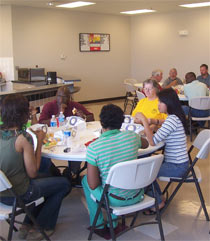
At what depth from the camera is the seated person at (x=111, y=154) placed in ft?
7.57

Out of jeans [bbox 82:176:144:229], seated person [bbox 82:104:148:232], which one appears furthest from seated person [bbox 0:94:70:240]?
seated person [bbox 82:104:148:232]

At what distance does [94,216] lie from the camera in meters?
2.64

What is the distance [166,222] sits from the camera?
2.94 m

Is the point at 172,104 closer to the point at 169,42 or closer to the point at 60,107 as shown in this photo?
the point at 60,107

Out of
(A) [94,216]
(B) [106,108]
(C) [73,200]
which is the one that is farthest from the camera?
(C) [73,200]

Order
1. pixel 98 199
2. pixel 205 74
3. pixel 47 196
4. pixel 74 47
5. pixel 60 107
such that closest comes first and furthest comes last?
1. pixel 98 199
2. pixel 47 196
3. pixel 60 107
4. pixel 205 74
5. pixel 74 47

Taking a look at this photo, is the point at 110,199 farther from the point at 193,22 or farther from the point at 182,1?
the point at 193,22

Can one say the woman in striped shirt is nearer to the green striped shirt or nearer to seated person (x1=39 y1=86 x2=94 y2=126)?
the green striped shirt

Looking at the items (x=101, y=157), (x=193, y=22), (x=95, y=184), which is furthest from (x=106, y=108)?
(x=193, y=22)

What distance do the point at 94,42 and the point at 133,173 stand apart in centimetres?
779

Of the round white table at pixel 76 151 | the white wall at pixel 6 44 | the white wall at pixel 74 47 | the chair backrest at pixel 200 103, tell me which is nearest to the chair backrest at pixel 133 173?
the round white table at pixel 76 151

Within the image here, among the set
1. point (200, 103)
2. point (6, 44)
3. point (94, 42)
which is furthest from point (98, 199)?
point (94, 42)

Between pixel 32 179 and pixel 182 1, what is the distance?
20.8 feet

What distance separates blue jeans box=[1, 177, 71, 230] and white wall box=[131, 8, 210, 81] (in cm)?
737
